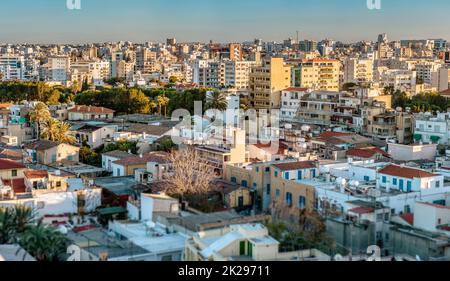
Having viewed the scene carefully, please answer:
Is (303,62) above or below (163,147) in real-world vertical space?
above

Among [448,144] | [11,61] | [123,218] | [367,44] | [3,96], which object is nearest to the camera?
[123,218]

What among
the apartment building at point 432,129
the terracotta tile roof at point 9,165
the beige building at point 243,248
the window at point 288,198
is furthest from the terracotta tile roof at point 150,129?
the beige building at point 243,248

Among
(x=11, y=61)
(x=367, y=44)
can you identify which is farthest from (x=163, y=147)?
(x=367, y=44)

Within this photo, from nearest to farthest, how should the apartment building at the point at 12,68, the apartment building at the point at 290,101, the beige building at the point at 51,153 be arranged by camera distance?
the beige building at the point at 51,153 → the apartment building at the point at 290,101 → the apartment building at the point at 12,68

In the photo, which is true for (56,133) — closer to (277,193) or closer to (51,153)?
(51,153)

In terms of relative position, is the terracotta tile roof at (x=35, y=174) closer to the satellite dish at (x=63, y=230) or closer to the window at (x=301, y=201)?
the satellite dish at (x=63, y=230)

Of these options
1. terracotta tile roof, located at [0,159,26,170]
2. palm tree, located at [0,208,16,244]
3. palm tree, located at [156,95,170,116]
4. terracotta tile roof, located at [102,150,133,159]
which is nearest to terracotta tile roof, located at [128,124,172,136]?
terracotta tile roof, located at [102,150,133,159]

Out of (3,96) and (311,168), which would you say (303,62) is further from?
(311,168)

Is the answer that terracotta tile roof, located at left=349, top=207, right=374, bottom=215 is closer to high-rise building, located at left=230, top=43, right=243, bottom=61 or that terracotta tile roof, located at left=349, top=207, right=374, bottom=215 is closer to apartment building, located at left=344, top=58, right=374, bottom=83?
apartment building, located at left=344, top=58, right=374, bottom=83
